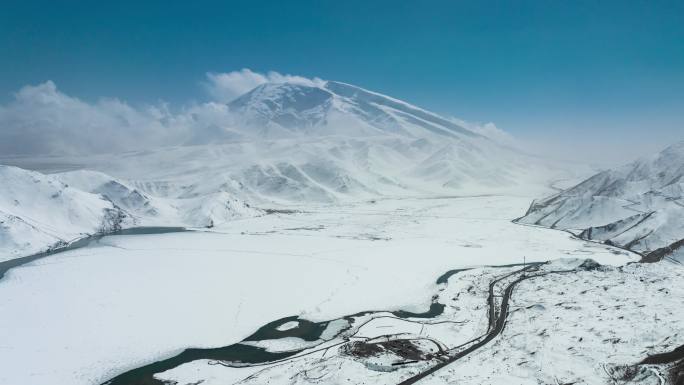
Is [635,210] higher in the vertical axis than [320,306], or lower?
higher

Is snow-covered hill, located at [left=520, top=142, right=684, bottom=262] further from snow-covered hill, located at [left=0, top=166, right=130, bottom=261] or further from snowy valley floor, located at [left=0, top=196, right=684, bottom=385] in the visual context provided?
snow-covered hill, located at [left=0, top=166, right=130, bottom=261]

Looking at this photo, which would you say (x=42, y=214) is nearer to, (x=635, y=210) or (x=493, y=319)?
(x=493, y=319)

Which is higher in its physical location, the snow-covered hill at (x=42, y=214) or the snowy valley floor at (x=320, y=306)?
the snow-covered hill at (x=42, y=214)

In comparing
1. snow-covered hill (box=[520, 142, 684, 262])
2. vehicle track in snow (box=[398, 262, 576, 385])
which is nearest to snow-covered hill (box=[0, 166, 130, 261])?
vehicle track in snow (box=[398, 262, 576, 385])

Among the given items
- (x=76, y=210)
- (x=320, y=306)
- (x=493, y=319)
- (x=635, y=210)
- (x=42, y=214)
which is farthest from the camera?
(x=635, y=210)

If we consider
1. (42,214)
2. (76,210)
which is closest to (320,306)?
(42,214)

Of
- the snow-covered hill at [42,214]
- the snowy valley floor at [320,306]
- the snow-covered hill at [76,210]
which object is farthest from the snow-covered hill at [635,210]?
the snow-covered hill at [42,214]

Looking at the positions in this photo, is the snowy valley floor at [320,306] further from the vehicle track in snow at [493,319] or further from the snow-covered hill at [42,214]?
the snow-covered hill at [42,214]

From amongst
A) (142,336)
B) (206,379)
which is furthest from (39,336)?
(206,379)
